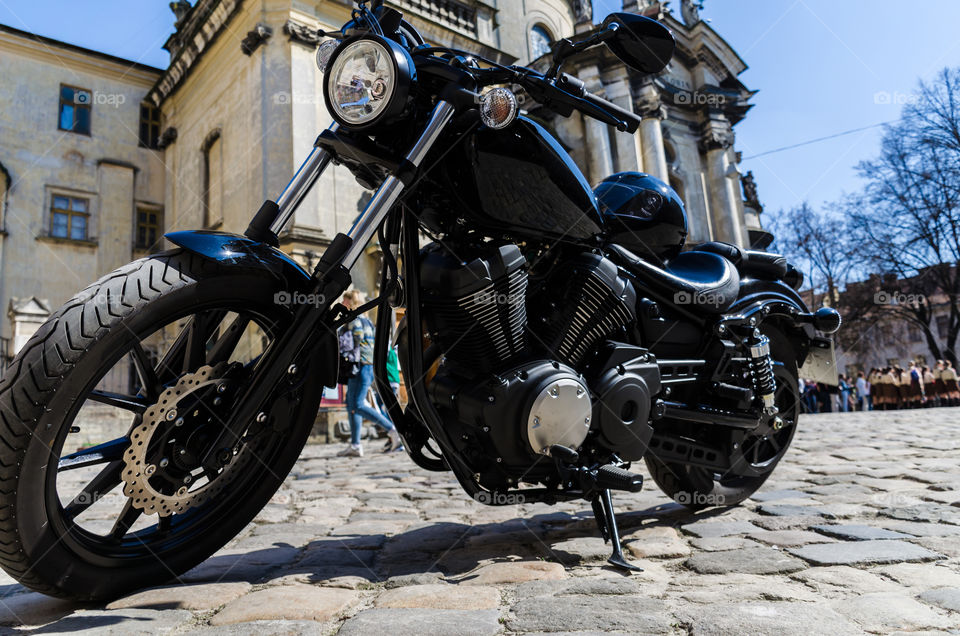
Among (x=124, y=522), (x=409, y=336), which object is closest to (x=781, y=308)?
(x=409, y=336)

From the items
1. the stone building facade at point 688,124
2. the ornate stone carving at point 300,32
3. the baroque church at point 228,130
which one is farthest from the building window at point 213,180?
the stone building facade at point 688,124

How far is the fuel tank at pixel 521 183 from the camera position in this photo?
2.24m

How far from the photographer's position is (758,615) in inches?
63.3

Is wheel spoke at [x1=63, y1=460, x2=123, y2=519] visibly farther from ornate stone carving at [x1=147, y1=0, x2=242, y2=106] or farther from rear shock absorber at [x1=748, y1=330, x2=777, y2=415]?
ornate stone carving at [x1=147, y1=0, x2=242, y2=106]

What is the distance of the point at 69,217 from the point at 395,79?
76.1 ft

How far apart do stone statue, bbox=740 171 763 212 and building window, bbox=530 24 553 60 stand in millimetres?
11335

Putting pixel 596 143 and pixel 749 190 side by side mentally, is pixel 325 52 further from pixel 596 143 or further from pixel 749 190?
pixel 749 190

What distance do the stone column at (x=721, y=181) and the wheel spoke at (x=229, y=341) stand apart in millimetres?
24211

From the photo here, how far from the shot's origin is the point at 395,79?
6.57 ft

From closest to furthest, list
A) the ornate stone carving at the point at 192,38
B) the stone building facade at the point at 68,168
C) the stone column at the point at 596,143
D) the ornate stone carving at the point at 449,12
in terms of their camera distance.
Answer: the ornate stone carving at the point at 192,38, the ornate stone carving at the point at 449,12, the stone column at the point at 596,143, the stone building facade at the point at 68,168

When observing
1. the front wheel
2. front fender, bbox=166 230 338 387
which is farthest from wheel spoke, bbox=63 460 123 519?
front fender, bbox=166 230 338 387

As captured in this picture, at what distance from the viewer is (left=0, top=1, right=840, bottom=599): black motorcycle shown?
65.3 inches

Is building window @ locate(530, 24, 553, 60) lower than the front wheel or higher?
higher

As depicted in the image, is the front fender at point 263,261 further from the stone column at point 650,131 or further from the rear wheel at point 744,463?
the stone column at point 650,131
